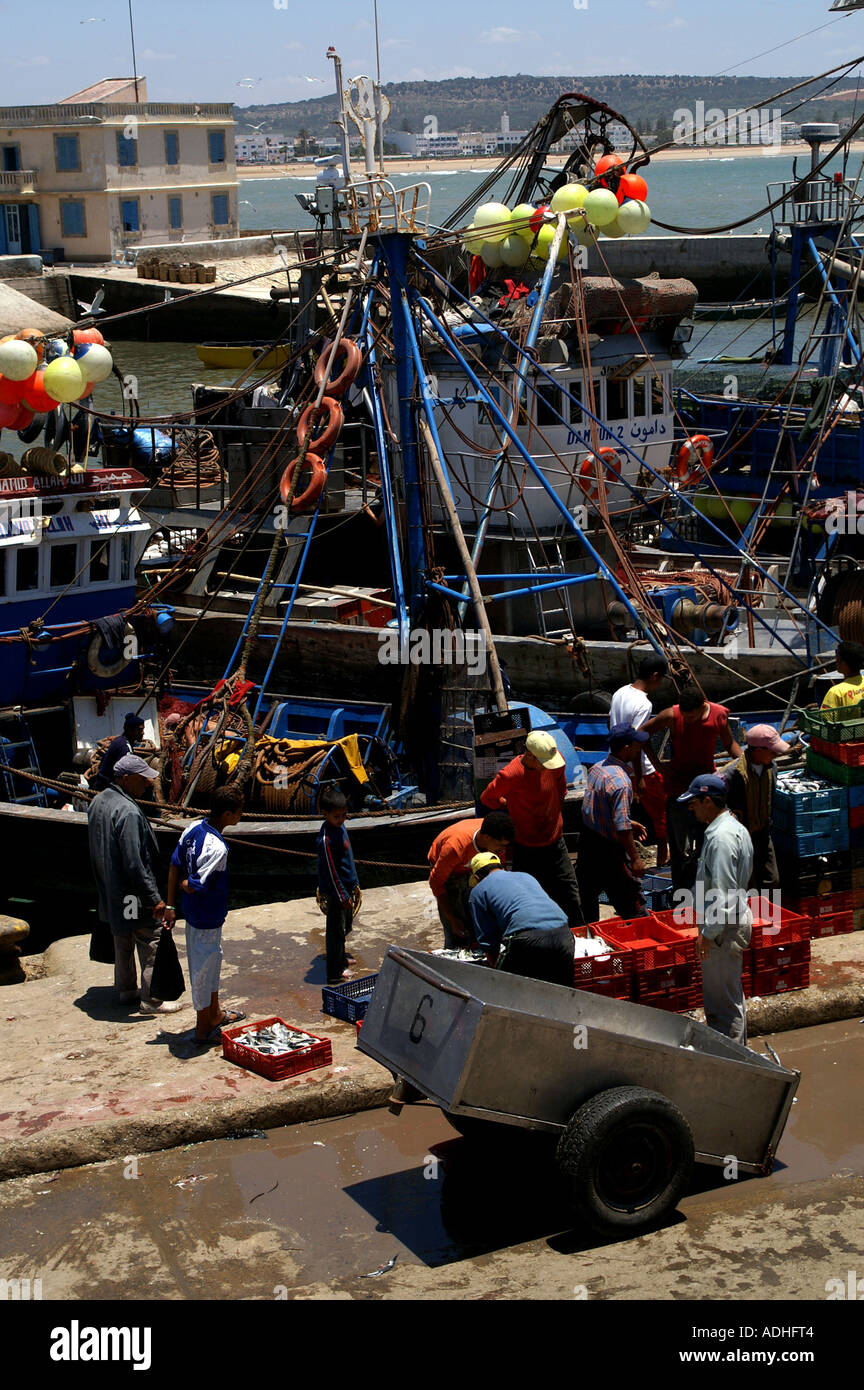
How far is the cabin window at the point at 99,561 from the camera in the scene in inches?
515

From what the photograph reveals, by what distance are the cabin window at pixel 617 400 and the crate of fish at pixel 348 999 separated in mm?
9567

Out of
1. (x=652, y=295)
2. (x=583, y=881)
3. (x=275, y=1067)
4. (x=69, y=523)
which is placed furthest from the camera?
(x=652, y=295)

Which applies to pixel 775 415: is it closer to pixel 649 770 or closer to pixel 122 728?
pixel 122 728

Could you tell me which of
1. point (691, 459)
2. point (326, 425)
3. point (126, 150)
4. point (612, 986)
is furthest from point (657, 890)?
point (126, 150)

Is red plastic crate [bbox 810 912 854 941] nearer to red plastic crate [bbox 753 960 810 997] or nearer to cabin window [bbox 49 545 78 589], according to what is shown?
red plastic crate [bbox 753 960 810 997]

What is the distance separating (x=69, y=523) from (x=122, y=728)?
1.82 m

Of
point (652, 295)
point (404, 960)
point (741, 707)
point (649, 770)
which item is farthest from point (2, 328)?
point (404, 960)

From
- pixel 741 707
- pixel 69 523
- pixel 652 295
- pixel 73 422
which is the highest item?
pixel 652 295

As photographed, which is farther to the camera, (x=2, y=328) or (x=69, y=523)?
(x=2, y=328)

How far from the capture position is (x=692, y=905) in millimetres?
7684

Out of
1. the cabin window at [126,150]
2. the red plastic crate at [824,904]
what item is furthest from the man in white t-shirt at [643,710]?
the cabin window at [126,150]

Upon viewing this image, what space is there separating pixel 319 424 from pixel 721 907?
7873 mm

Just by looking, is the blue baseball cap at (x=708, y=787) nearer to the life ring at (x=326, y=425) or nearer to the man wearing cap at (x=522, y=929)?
the man wearing cap at (x=522, y=929)

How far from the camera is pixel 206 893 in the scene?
702 centimetres
